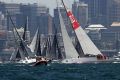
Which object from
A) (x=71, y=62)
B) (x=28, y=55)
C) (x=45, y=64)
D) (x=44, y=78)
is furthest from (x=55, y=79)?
(x=28, y=55)

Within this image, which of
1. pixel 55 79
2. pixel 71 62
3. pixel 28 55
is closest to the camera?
pixel 55 79

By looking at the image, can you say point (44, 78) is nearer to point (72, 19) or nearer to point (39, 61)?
point (39, 61)

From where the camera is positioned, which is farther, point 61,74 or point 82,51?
point 82,51

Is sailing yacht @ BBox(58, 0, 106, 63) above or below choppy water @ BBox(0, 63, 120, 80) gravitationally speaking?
below

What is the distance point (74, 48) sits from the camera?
554 ft

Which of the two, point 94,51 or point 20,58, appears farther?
point 20,58

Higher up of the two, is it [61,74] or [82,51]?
[61,74]

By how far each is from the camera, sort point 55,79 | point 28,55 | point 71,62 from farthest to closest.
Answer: point 28,55, point 71,62, point 55,79

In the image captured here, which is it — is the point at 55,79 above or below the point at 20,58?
above

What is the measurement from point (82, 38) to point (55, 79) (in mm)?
78805

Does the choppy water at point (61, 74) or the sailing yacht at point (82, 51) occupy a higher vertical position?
the choppy water at point (61, 74)

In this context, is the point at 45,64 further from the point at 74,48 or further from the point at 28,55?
the point at 28,55

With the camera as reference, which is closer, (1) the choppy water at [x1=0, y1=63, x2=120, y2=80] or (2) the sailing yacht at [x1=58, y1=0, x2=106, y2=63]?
(1) the choppy water at [x1=0, y1=63, x2=120, y2=80]

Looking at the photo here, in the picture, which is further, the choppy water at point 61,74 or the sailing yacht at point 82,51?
the sailing yacht at point 82,51
